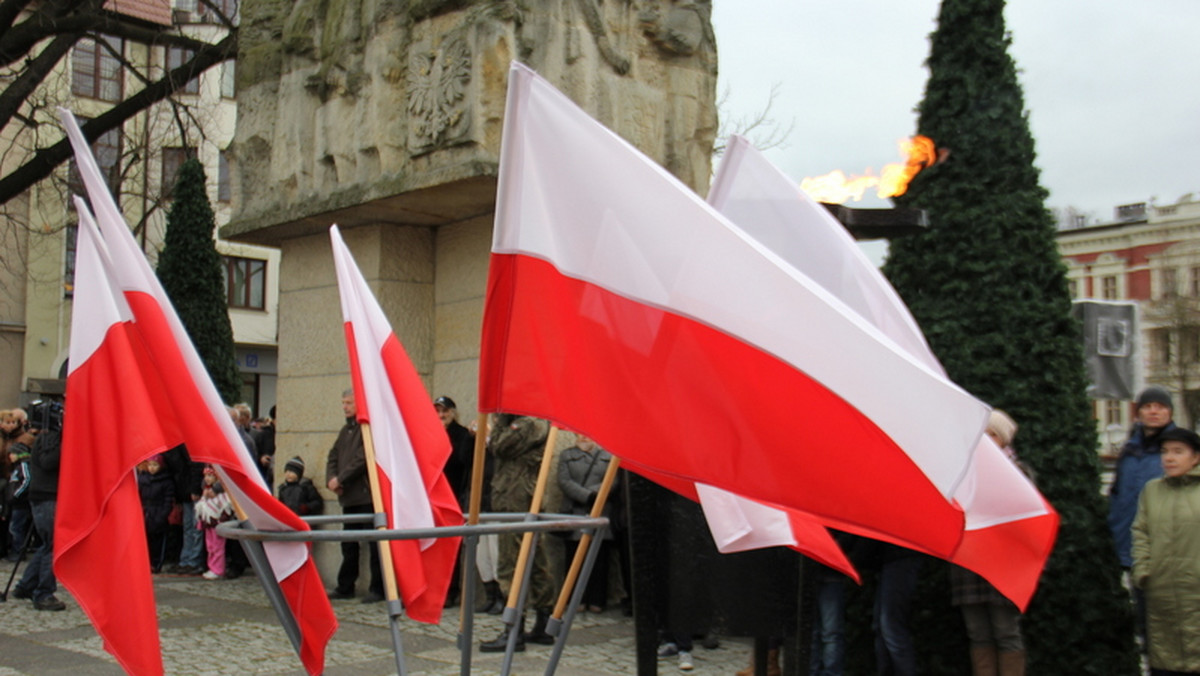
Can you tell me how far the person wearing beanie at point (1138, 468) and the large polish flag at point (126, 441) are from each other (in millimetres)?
4695

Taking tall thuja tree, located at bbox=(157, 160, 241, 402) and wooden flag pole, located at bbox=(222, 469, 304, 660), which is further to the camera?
tall thuja tree, located at bbox=(157, 160, 241, 402)

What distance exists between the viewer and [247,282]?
37688 mm

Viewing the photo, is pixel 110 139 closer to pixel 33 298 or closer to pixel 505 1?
pixel 33 298

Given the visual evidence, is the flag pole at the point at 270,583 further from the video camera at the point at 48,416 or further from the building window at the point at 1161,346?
the building window at the point at 1161,346

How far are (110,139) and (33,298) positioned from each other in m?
4.80

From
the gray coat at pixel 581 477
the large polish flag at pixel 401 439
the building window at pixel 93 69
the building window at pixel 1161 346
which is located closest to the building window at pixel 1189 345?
the building window at pixel 1161 346

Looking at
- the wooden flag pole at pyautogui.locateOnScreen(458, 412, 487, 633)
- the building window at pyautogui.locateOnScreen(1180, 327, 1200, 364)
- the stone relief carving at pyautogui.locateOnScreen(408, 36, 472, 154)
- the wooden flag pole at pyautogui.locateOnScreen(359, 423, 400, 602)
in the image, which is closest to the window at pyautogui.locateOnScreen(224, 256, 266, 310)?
the building window at pyautogui.locateOnScreen(1180, 327, 1200, 364)

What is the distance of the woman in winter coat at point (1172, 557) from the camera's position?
5836 mm

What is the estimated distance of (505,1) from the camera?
9.02 meters

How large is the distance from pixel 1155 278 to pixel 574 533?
4208 centimetres

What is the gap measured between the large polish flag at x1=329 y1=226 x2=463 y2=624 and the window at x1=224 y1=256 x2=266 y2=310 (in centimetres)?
3465

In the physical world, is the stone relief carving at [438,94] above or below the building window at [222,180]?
below

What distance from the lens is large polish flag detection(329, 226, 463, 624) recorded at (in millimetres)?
3740

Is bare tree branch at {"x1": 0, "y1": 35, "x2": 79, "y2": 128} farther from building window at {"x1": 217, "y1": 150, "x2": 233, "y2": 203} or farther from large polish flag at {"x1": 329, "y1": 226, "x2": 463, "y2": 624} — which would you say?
building window at {"x1": 217, "y1": 150, "x2": 233, "y2": 203}
